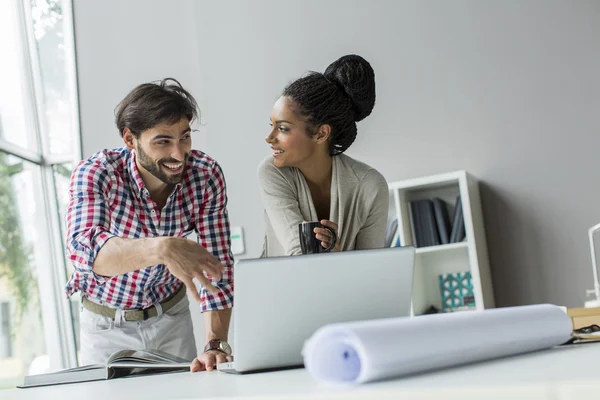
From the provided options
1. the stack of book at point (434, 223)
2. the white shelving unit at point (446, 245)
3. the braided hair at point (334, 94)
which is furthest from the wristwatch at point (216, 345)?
the stack of book at point (434, 223)

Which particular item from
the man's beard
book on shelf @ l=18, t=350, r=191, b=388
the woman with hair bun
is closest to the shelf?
the woman with hair bun

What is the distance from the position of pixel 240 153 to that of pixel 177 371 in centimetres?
332

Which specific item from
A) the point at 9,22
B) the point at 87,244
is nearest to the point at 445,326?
the point at 87,244

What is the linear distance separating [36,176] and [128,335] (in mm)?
2834

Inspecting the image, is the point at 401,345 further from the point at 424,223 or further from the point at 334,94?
the point at 424,223

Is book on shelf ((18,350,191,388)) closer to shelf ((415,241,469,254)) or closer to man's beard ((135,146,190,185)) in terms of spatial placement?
man's beard ((135,146,190,185))

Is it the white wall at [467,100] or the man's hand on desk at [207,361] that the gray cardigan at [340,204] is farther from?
the white wall at [467,100]

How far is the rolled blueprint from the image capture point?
2.00 feet

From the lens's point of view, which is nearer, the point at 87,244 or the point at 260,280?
the point at 260,280

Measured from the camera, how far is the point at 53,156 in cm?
473

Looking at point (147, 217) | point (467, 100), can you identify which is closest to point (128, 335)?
point (147, 217)

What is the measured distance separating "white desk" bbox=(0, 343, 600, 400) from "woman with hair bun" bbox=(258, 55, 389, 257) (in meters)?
1.23

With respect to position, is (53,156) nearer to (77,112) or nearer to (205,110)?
(77,112)

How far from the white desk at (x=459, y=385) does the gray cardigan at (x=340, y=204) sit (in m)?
1.18
